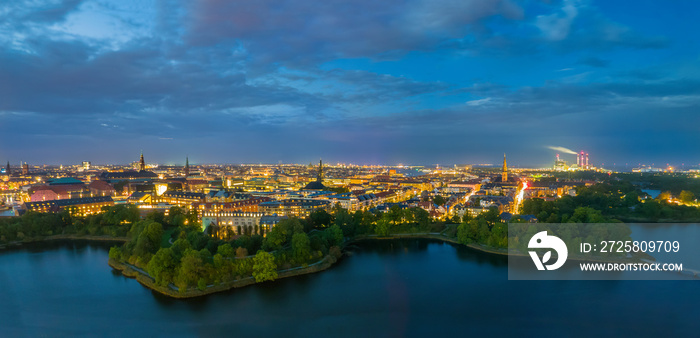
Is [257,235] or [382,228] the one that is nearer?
[257,235]

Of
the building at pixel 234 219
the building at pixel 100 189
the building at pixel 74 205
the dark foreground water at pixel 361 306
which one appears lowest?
the dark foreground water at pixel 361 306

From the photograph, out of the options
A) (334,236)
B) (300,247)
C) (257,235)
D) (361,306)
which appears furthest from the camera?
(334,236)

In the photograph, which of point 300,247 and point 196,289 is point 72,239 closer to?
point 196,289

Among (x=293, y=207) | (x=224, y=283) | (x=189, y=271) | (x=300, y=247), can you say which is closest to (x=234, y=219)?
(x=293, y=207)

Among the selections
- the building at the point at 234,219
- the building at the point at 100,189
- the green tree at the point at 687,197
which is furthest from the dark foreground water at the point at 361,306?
the building at the point at 100,189

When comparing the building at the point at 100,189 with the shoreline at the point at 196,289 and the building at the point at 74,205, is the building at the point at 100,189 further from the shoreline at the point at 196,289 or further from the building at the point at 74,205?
the shoreline at the point at 196,289

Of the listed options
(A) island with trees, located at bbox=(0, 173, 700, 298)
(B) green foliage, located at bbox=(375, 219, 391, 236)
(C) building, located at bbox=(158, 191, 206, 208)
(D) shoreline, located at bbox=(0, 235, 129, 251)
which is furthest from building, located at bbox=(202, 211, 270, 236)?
(C) building, located at bbox=(158, 191, 206, 208)

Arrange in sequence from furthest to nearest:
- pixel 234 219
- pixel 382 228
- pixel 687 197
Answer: pixel 687 197 → pixel 234 219 → pixel 382 228
